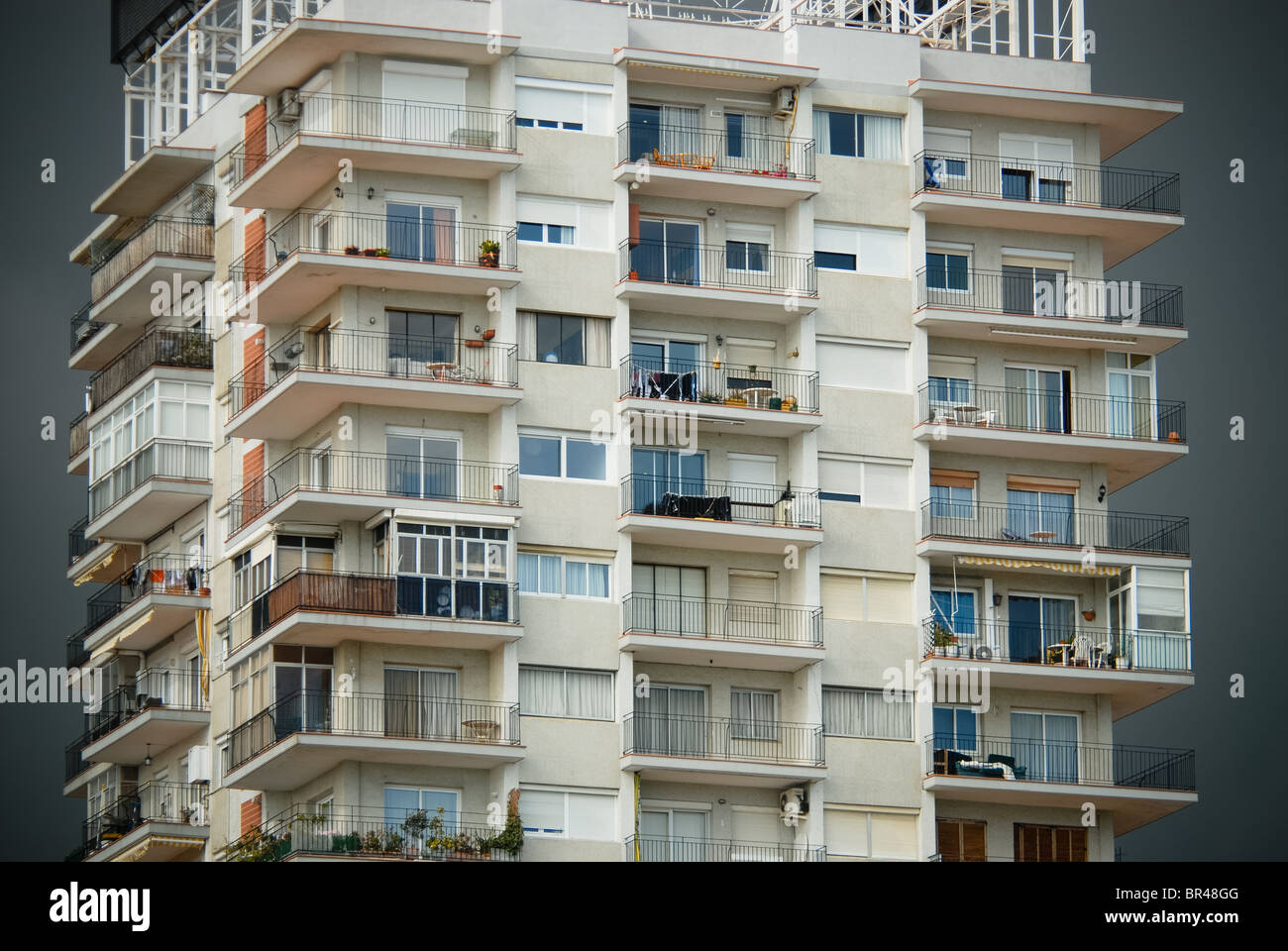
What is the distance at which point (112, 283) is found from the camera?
9975 centimetres

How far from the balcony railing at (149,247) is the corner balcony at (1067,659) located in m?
23.2

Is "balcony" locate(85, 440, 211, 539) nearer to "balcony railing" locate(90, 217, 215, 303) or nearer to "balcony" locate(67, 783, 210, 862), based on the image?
"balcony railing" locate(90, 217, 215, 303)

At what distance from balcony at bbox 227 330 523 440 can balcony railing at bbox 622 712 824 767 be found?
29.2 feet

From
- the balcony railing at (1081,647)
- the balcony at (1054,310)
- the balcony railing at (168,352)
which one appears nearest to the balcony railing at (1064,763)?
the balcony railing at (1081,647)

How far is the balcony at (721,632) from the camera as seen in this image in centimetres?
8650

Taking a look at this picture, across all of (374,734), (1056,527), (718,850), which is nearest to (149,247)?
(374,734)

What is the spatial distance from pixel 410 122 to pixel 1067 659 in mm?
22044

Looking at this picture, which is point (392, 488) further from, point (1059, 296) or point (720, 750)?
point (1059, 296)

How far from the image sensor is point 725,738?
87.1m

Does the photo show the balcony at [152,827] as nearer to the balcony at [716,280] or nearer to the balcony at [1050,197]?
the balcony at [716,280]

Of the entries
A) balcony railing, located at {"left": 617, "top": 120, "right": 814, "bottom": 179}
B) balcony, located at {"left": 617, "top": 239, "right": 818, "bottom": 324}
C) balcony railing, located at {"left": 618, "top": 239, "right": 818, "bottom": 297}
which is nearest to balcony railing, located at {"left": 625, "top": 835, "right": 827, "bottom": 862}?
balcony, located at {"left": 617, "top": 239, "right": 818, "bottom": 324}

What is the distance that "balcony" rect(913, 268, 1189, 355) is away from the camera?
300ft

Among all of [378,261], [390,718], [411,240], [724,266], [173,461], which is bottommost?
[390,718]
